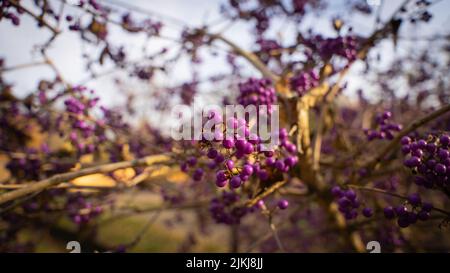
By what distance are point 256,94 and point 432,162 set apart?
1234mm

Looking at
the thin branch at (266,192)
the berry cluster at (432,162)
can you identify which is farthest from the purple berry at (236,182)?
the berry cluster at (432,162)

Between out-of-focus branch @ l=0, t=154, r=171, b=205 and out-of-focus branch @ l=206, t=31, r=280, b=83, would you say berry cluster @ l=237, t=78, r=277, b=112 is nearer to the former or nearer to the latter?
out-of-focus branch @ l=206, t=31, r=280, b=83

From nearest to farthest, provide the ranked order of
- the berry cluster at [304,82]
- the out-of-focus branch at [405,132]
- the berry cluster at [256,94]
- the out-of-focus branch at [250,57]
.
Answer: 1. the out-of-focus branch at [405,132]
2. the berry cluster at [256,94]
3. the berry cluster at [304,82]
4. the out-of-focus branch at [250,57]

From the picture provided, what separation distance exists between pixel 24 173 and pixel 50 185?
176cm

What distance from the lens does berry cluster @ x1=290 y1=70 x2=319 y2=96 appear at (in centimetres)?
263

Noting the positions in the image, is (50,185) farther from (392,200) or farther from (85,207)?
(392,200)

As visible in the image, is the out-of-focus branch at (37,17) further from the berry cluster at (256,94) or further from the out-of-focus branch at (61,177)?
the berry cluster at (256,94)

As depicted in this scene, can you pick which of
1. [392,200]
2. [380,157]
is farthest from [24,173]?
[392,200]

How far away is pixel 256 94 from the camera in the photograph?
2.44m

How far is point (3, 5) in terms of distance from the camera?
7.57 ft

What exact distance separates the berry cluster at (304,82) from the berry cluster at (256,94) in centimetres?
30

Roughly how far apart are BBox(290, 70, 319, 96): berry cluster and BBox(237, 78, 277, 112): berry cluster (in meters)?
0.30

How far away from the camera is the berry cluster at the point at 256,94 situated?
2408 millimetres
